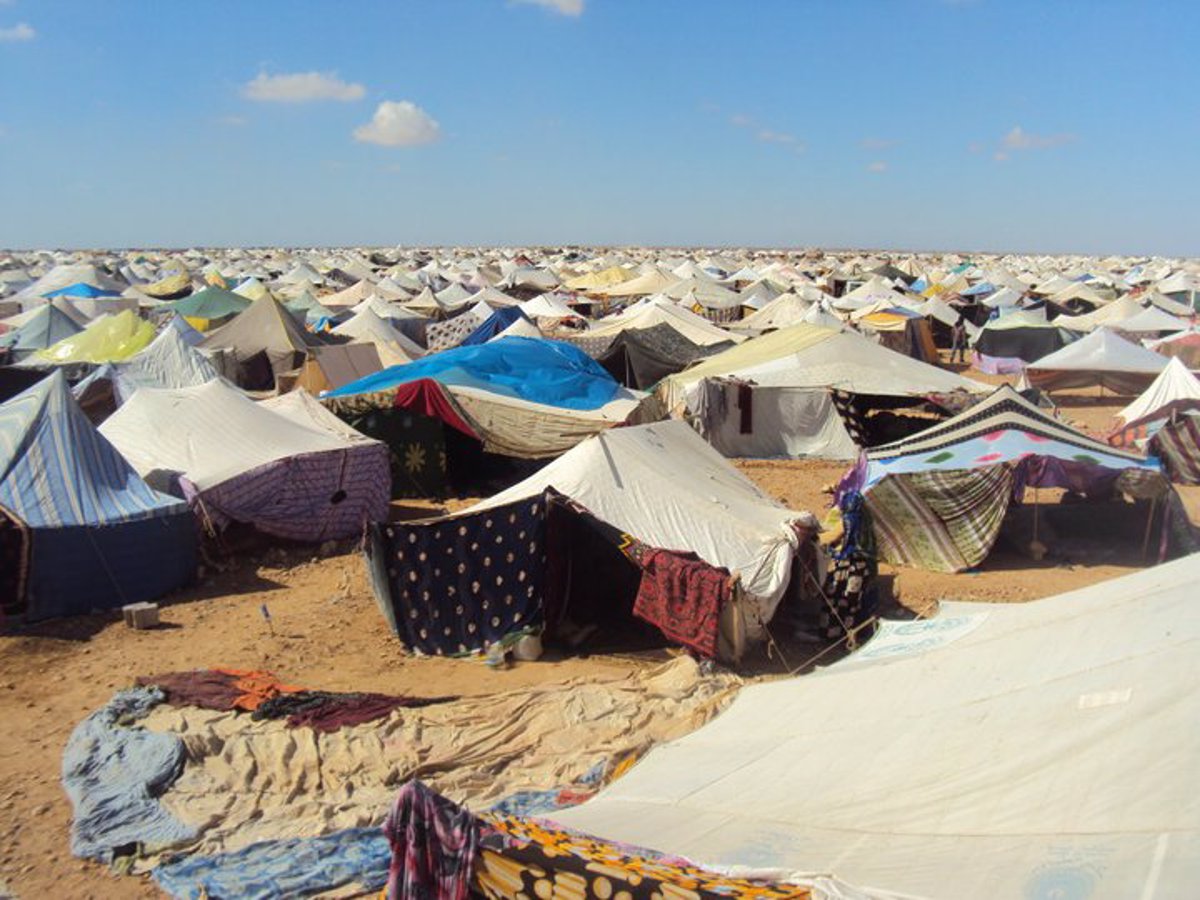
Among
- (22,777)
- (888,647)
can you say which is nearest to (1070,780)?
(888,647)

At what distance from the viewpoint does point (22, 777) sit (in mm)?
8398

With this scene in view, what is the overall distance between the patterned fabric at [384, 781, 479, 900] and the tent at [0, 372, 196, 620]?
27.2ft

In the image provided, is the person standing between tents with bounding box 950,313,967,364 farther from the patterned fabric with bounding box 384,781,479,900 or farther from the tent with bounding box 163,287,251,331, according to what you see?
the patterned fabric with bounding box 384,781,479,900

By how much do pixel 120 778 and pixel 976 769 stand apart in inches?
254

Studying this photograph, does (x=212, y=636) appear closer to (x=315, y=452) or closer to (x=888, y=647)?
(x=315, y=452)

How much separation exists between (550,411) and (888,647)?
10.1m

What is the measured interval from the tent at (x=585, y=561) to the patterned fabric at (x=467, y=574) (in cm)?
1

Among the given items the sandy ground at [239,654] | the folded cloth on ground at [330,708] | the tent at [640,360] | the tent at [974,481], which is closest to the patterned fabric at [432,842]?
the sandy ground at [239,654]

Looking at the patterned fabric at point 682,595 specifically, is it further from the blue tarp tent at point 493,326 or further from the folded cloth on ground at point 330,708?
the blue tarp tent at point 493,326

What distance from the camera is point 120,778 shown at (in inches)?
320

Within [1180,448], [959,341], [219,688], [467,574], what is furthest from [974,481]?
[959,341]

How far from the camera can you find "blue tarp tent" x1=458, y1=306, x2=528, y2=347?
92.1 ft

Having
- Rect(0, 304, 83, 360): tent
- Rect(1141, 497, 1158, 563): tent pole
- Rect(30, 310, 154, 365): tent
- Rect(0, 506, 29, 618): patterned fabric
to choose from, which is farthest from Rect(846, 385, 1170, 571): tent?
Rect(0, 304, 83, 360): tent

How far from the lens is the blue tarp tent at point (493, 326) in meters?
28.1
